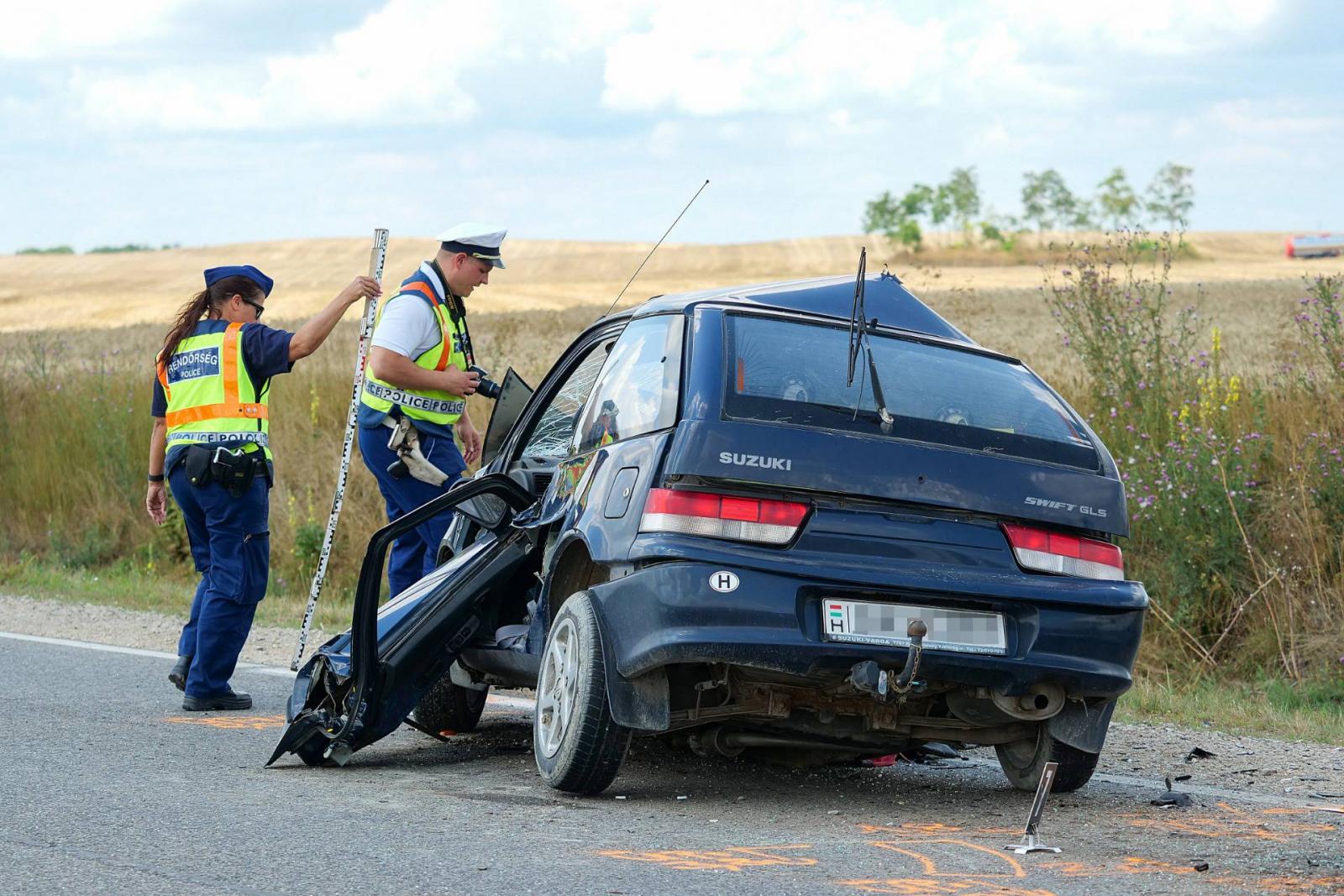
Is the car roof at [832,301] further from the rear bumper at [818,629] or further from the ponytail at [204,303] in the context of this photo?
the ponytail at [204,303]

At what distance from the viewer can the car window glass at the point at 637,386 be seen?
537 cm

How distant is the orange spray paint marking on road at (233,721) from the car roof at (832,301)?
2630 mm

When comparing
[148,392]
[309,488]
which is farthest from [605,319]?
[148,392]

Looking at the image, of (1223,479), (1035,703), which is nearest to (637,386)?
(1035,703)

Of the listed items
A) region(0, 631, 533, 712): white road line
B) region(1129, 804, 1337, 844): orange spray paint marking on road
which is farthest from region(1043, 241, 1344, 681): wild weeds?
region(1129, 804, 1337, 844): orange spray paint marking on road

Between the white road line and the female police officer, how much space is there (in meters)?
1.11

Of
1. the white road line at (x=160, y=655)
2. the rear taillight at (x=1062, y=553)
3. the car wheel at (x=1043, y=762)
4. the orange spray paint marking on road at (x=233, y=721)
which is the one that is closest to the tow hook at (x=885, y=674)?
the rear taillight at (x=1062, y=553)

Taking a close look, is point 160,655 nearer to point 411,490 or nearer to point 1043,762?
point 411,490

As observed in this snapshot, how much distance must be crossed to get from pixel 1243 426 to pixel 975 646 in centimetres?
583

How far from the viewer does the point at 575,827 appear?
4.99 meters

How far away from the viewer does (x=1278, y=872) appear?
440 centimetres

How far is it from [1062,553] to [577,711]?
5.21 feet

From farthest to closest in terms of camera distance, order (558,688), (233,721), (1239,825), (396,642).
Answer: (233,721) → (396,642) → (558,688) → (1239,825)

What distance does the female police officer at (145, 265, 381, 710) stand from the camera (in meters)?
7.69
